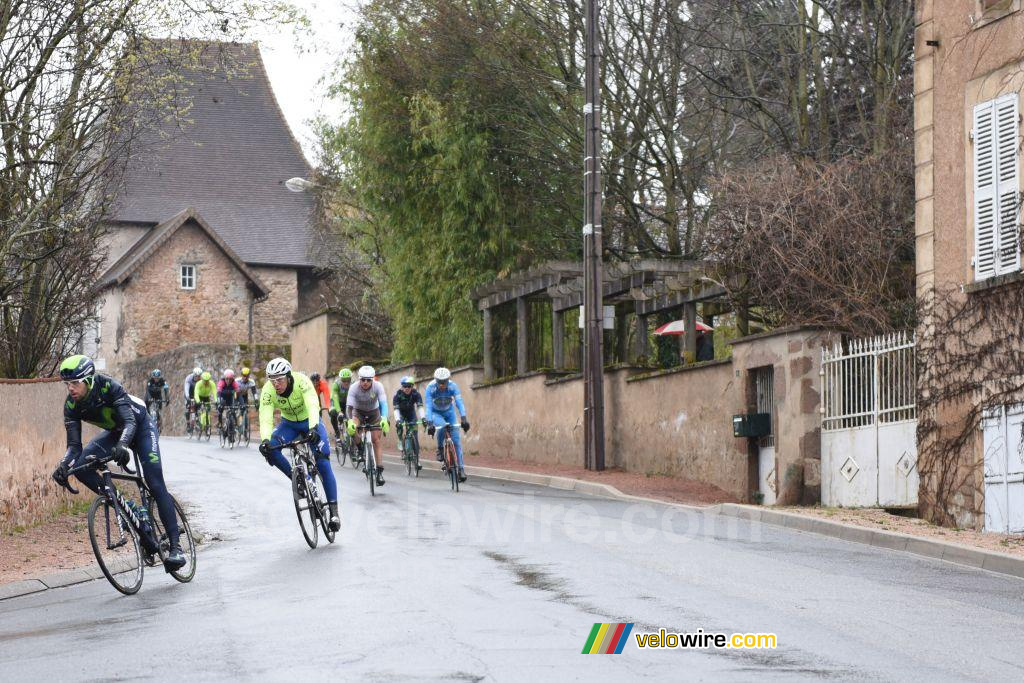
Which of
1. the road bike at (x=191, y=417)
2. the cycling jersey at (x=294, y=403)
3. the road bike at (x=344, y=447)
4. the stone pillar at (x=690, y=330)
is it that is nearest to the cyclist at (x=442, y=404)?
the stone pillar at (x=690, y=330)

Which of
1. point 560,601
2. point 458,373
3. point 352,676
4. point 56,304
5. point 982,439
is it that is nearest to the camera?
point 352,676

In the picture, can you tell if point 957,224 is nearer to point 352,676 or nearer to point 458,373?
point 352,676

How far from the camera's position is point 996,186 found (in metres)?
16.5

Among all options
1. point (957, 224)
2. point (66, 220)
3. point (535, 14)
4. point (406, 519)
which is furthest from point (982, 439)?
point (535, 14)

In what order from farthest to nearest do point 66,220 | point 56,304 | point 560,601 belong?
point 56,304
point 66,220
point 560,601

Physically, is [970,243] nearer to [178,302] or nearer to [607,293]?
[607,293]

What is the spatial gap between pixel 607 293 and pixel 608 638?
19564mm

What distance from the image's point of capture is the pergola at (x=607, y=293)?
2530 cm

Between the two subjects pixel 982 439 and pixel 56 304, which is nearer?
pixel 982 439

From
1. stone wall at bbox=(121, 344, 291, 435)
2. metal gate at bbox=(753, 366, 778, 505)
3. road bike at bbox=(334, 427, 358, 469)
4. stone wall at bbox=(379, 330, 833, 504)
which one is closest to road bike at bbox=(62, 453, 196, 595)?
stone wall at bbox=(379, 330, 833, 504)

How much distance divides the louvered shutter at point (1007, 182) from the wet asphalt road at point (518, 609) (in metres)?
3.69

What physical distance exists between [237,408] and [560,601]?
25994 mm

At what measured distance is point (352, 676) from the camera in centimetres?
781

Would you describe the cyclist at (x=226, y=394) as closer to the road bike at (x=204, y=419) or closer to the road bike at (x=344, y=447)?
the road bike at (x=204, y=419)
